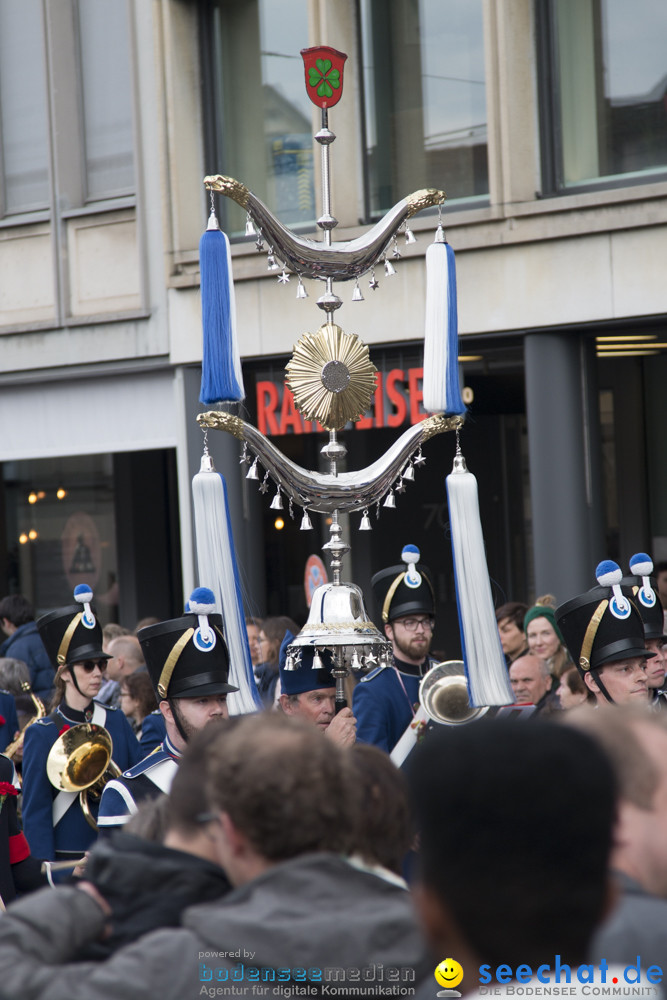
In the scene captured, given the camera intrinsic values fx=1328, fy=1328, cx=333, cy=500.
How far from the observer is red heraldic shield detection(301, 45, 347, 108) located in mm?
5492

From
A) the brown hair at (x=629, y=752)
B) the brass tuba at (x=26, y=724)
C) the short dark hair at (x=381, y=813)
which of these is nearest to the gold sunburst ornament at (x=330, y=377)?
the brass tuba at (x=26, y=724)

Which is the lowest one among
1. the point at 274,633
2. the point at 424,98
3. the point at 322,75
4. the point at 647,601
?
the point at 274,633

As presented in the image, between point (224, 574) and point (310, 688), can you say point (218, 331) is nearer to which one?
point (224, 574)

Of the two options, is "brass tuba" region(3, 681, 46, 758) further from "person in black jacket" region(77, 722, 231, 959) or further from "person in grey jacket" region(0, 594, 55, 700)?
"person in black jacket" region(77, 722, 231, 959)

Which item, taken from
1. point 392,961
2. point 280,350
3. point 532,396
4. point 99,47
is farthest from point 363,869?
point 99,47

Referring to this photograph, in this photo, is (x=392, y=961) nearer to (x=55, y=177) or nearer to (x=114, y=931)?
(x=114, y=931)

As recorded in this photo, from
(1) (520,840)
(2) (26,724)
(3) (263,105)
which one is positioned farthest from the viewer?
(3) (263,105)

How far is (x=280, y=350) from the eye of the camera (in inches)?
429

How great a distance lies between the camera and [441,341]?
17.5ft

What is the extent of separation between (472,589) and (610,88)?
5.68 meters

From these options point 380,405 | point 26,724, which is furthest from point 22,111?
point 26,724

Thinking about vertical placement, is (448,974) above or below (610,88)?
below

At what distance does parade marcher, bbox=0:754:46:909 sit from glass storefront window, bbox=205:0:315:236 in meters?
7.48

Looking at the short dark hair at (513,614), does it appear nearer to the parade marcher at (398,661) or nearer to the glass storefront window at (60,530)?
the parade marcher at (398,661)
